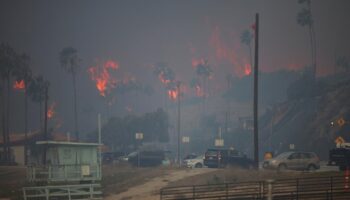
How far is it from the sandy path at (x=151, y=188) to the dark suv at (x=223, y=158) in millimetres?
4954

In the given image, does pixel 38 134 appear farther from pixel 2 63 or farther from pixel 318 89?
pixel 318 89

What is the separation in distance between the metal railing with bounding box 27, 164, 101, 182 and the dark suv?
15.3 metres

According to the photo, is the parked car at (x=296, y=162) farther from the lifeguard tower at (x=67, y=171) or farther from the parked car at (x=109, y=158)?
the parked car at (x=109, y=158)

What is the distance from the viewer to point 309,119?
10562 centimetres

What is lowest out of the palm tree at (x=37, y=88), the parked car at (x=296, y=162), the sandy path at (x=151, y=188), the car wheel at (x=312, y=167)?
the sandy path at (x=151, y=188)

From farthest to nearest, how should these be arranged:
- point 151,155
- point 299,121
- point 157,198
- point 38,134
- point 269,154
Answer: point 299,121 → point 38,134 → point 151,155 → point 269,154 → point 157,198

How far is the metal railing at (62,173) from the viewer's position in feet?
131

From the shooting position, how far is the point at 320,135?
94250 millimetres

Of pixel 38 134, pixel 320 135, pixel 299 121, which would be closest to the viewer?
pixel 38 134

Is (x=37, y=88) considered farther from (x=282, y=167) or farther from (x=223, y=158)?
(x=282, y=167)

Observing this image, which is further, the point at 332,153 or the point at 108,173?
the point at 108,173

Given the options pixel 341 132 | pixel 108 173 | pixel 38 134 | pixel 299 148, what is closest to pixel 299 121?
pixel 299 148

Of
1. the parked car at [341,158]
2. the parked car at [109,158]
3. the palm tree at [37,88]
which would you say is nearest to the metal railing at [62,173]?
the parked car at [341,158]

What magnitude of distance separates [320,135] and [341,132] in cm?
615
